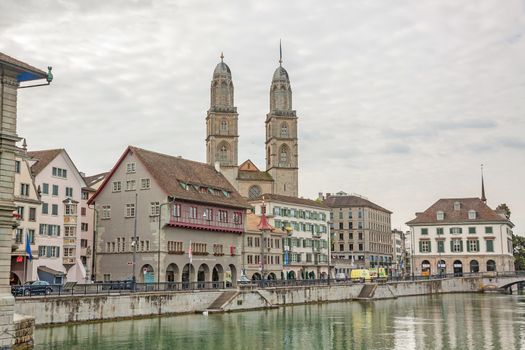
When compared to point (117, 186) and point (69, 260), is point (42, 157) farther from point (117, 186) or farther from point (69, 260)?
point (69, 260)

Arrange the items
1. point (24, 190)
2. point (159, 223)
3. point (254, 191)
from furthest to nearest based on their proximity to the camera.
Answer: point (254, 191) → point (159, 223) → point (24, 190)

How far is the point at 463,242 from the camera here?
403 feet

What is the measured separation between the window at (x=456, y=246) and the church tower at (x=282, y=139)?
108 feet

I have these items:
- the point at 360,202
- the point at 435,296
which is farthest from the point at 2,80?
the point at 360,202

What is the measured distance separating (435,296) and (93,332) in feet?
213

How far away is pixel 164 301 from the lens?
58625 millimetres

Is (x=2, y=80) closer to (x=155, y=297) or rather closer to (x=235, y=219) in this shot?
(x=155, y=297)

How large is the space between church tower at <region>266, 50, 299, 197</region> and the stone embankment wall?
169ft

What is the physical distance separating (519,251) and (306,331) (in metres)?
104

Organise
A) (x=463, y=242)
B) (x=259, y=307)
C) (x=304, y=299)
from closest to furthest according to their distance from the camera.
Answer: (x=259, y=307)
(x=304, y=299)
(x=463, y=242)

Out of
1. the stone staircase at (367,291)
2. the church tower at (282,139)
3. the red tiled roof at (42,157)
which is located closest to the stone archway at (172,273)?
the red tiled roof at (42,157)

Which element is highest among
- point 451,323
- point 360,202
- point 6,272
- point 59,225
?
point 360,202

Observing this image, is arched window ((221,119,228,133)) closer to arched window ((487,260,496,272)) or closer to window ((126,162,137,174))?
arched window ((487,260,496,272))

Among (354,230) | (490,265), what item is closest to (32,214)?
(490,265)
